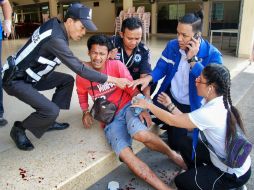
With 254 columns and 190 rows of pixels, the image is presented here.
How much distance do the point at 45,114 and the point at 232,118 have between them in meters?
1.40

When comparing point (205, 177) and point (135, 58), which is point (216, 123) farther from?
point (135, 58)

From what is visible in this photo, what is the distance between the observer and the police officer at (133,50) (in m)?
2.56

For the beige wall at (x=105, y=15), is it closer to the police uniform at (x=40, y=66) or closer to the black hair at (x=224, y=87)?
the police uniform at (x=40, y=66)

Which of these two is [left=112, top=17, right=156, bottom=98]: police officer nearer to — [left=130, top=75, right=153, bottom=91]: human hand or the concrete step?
[left=130, top=75, right=153, bottom=91]: human hand

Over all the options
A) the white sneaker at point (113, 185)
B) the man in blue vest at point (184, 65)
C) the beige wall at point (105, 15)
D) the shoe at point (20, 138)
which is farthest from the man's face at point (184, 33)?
the beige wall at point (105, 15)

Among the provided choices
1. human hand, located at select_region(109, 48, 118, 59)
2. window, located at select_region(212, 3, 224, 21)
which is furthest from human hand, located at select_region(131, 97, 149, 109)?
window, located at select_region(212, 3, 224, 21)

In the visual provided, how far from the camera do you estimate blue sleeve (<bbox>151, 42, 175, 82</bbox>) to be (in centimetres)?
269

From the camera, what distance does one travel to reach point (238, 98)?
13.2 feet

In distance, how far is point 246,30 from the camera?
6715 mm

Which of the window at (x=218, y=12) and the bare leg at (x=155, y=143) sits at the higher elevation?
the window at (x=218, y=12)

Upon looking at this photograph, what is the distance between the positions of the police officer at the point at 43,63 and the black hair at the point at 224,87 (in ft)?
2.45

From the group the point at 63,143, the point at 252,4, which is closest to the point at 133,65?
the point at 63,143

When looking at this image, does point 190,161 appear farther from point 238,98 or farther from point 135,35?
point 238,98

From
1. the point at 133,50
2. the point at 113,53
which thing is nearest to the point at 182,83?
the point at 133,50
